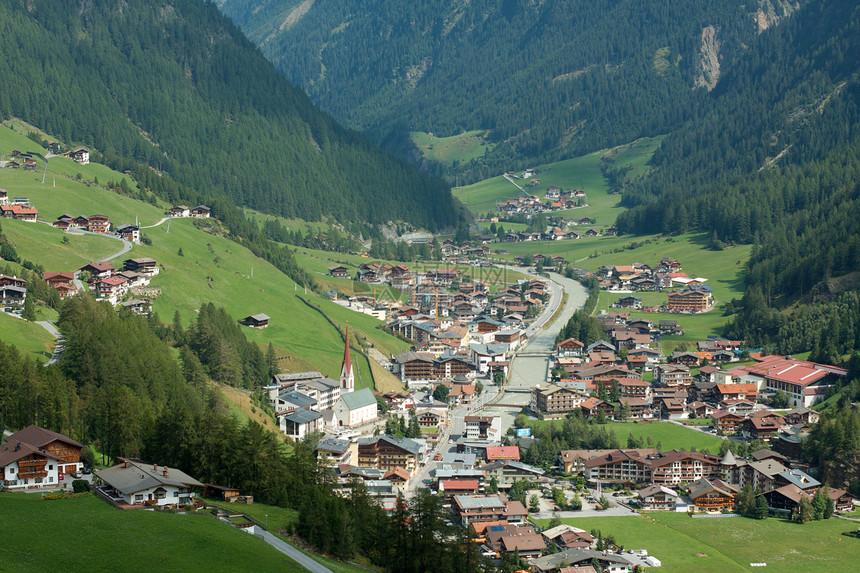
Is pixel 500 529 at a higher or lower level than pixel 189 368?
lower

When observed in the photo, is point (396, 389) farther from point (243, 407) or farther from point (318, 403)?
point (243, 407)

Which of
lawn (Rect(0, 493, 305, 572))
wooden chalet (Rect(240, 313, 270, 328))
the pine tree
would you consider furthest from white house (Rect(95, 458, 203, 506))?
wooden chalet (Rect(240, 313, 270, 328))

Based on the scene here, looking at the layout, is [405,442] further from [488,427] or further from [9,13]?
[9,13]

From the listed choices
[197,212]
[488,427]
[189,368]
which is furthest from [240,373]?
[197,212]

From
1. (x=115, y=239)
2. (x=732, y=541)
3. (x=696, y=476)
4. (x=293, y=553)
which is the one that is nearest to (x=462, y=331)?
(x=115, y=239)

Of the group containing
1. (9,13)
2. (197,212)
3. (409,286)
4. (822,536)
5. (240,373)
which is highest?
(9,13)

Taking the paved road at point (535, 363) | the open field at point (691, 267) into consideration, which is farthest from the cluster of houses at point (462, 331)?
the open field at point (691, 267)

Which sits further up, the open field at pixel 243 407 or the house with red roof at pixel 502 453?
the open field at pixel 243 407

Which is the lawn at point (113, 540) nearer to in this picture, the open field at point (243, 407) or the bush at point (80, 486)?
the bush at point (80, 486)
